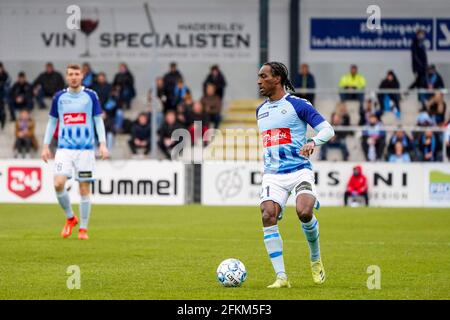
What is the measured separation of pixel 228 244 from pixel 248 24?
2093 centimetres

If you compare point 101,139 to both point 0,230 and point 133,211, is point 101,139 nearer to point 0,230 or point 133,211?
point 0,230

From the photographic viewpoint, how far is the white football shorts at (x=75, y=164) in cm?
1708

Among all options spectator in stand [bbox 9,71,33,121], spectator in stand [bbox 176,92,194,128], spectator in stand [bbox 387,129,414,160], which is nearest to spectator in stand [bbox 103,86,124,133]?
spectator in stand [bbox 176,92,194,128]

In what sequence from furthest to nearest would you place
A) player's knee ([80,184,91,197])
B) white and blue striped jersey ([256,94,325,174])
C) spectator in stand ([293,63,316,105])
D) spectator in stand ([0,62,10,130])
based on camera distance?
spectator in stand ([0,62,10,130])
spectator in stand ([293,63,316,105])
player's knee ([80,184,91,197])
white and blue striped jersey ([256,94,325,174])

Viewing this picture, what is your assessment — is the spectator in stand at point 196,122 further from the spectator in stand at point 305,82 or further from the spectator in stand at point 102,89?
the spectator in stand at point 305,82

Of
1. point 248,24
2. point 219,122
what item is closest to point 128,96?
point 219,122

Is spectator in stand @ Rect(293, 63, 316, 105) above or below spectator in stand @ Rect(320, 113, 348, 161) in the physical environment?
above

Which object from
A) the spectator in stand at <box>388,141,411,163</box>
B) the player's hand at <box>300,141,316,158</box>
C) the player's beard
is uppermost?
the player's beard

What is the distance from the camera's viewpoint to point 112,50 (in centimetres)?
3688

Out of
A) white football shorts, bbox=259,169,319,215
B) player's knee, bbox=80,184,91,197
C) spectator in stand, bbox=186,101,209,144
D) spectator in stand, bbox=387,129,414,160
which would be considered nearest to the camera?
white football shorts, bbox=259,169,319,215

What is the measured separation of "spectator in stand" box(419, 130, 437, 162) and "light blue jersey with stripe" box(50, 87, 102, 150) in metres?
13.4

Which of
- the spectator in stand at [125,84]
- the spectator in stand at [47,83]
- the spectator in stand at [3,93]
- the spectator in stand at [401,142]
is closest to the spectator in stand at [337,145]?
the spectator in stand at [401,142]

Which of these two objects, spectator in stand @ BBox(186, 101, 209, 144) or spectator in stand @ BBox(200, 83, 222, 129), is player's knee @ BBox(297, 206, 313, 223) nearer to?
spectator in stand @ BBox(186, 101, 209, 144)

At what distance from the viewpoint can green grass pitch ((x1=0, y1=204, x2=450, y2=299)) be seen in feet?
35.3
